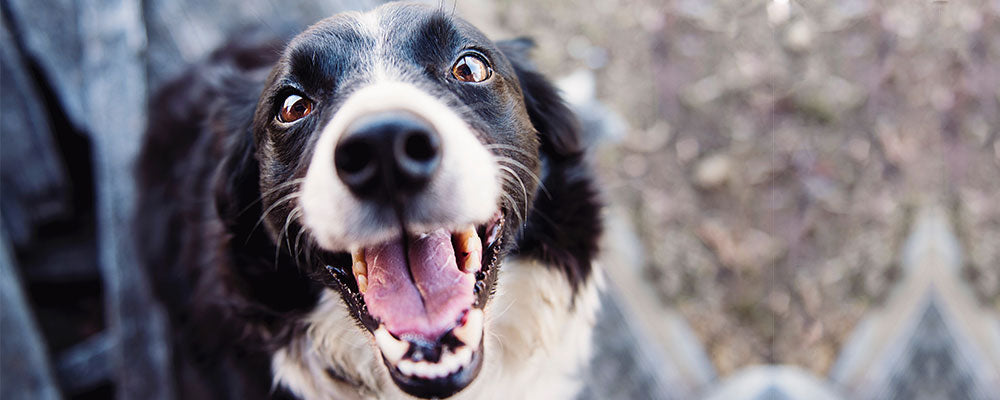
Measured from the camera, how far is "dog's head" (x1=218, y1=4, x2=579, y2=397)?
1.06 metres

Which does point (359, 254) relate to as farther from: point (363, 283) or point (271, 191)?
point (271, 191)

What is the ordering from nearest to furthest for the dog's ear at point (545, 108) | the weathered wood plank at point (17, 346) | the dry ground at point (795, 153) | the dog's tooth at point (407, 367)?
the dog's tooth at point (407, 367), the dog's ear at point (545, 108), the weathered wood plank at point (17, 346), the dry ground at point (795, 153)

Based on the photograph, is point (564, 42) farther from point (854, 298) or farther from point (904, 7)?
point (854, 298)

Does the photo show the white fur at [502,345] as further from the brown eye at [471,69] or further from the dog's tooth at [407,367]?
the brown eye at [471,69]

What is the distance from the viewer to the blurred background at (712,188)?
230cm

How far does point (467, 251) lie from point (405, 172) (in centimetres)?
31

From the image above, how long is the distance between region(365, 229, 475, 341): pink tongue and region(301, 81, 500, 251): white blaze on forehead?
0.13 m

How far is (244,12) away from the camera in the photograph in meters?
2.64

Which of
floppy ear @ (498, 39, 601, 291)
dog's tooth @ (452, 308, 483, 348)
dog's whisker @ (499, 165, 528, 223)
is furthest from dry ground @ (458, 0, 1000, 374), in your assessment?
dog's tooth @ (452, 308, 483, 348)

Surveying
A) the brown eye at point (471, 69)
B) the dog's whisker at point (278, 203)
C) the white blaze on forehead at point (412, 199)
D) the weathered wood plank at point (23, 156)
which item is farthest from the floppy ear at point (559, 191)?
the weathered wood plank at point (23, 156)

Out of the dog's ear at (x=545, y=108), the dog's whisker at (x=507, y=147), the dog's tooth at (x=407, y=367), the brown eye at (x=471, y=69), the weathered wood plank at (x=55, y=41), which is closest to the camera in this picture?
the dog's tooth at (x=407, y=367)

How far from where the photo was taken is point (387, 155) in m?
1.00

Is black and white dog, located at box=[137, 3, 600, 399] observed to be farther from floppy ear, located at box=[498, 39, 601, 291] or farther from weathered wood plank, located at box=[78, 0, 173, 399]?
weathered wood plank, located at box=[78, 0, 173, 399]

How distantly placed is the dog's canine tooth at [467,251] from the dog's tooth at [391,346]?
0.20 meters
